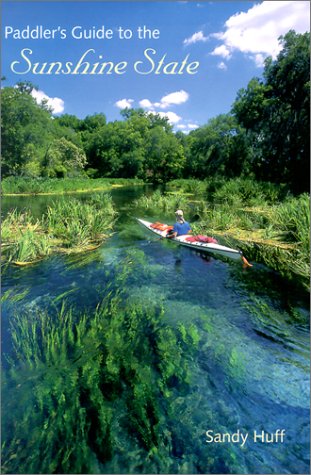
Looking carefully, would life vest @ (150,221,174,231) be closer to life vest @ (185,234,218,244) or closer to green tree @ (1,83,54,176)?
life vest @ (185,234,218,244)

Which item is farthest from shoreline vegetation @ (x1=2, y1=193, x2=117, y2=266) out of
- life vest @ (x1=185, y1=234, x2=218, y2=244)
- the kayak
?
life vest @ (x1=185, y1=234, x2=218, y2=244)

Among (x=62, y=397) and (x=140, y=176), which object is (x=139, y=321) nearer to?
(x=62, y=397)

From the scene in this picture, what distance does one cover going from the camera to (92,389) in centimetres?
469

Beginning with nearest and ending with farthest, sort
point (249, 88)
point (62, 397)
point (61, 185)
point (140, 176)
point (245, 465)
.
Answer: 1. point (245, 465)
2. point (62, 397)
3. point (249, 88)
4. point (61, 185)
5. point (140, 176)

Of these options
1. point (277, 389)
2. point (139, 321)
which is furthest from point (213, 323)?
point (277, 389)

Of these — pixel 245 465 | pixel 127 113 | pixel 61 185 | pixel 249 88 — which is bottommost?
pixel 245 465

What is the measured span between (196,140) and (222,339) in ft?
133

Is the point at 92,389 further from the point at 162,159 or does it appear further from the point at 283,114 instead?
Answer: the point at 162,159

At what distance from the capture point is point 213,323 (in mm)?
6805

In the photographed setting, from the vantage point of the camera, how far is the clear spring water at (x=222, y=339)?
3842 mm

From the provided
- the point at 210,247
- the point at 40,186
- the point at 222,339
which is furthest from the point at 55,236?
the point at 40,186

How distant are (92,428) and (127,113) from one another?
78.2 meters

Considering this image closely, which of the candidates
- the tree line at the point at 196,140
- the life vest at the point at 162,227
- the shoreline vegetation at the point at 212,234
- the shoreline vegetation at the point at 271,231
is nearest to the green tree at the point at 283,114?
the tree line at the point at 196,140

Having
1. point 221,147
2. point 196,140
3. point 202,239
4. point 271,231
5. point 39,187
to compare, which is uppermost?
point 196,140
